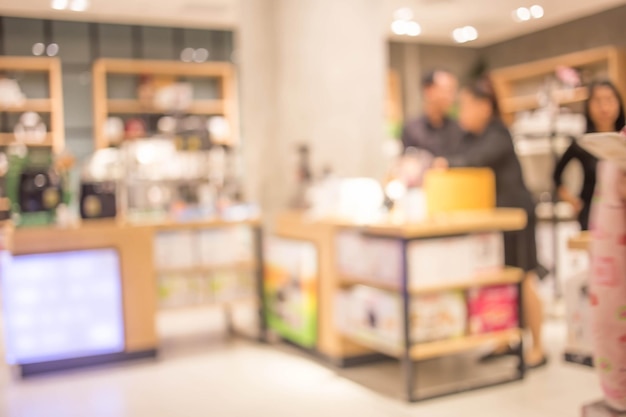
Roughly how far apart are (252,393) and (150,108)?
4.75 m

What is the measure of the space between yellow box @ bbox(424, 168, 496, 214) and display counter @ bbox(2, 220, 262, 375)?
5.04ft

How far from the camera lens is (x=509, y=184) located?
400 cm

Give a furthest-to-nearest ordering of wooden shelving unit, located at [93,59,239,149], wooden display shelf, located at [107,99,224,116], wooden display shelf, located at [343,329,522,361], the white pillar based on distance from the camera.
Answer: wooden display shelf, located at [107,99,224,116] → wooden shelving unit, located at [93,59,239,149] → the white pillar → wooden display shelf, located at [343,329,522,361]

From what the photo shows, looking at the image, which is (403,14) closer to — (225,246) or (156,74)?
(225,246)

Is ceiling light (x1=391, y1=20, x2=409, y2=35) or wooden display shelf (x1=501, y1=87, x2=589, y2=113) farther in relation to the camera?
ceiling light (x1=391, y1=20, x2=409, y2=35)

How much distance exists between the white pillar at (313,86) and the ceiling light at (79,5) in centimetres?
123

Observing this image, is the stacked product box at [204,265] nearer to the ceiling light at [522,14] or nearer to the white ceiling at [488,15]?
the white ceiling at [488,15]

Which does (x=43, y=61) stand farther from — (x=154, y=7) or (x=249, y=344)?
(x=249, y=344)

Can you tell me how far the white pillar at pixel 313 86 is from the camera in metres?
4.72

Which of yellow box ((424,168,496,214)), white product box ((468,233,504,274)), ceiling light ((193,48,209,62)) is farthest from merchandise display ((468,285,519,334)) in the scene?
ceiling light ((193,48,209,62))

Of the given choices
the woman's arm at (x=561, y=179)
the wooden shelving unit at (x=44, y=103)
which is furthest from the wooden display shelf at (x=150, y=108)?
the woman's arm at (x=561, y=179)

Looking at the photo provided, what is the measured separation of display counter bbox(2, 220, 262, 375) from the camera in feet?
13.9

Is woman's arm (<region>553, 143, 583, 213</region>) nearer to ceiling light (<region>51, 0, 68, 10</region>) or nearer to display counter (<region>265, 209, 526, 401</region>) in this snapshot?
display counter (<region>265, 209, 526, 401</region>)

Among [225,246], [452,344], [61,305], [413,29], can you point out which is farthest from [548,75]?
[61,305]
